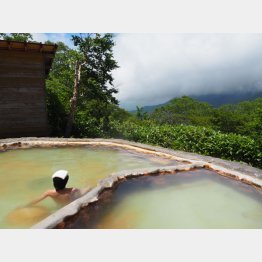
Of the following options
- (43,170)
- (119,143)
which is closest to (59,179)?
(43,170)

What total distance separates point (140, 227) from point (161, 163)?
327 centimetres

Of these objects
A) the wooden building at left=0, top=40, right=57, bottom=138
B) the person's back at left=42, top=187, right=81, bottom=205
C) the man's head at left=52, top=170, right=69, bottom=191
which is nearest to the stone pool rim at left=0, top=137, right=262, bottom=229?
the person's back at left=42, top=187, right=81, bottom=205

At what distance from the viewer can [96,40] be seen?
14734 mm

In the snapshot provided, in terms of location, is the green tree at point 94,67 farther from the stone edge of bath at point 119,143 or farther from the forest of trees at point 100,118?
the stone edge of bath at point 119,143

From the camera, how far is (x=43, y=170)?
22.0ft

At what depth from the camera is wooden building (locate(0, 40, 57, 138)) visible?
10.5 metres

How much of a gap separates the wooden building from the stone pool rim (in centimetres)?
194

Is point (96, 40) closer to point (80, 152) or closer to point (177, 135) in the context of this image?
point (177, 135)

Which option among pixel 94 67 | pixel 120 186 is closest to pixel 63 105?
pixel 94 67

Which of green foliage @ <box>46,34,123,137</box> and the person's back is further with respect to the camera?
green foliage @ <box>46,34,123,137</box>

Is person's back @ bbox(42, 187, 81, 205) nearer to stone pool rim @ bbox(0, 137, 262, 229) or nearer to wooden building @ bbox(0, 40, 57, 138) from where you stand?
stone pool rim @ bbox(0, 137, 262, 229)

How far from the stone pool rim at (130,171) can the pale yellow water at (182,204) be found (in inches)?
7.3

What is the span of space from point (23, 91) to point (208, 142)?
7386 mm

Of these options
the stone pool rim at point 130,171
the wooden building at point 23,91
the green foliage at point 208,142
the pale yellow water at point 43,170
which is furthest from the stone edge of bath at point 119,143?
the green foliage at point 208,142
